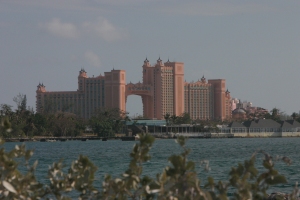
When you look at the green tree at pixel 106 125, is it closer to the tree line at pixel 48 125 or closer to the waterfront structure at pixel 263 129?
the tree line at pixel 48 125

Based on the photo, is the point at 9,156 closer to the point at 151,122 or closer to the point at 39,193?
the point at 39,193

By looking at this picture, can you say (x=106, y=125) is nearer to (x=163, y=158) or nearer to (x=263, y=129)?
(x=263, y=129)

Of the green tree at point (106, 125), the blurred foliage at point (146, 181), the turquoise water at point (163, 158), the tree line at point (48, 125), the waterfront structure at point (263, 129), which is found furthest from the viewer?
the waterfront structure at point (263, 129)

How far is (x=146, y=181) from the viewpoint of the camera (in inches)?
313

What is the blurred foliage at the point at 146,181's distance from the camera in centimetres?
752

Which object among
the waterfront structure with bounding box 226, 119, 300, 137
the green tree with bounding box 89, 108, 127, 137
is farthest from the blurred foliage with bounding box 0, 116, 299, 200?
the waterfront structure with bounding box 226, 119, 300, 137

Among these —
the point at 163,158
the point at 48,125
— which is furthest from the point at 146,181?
the point at 48,125

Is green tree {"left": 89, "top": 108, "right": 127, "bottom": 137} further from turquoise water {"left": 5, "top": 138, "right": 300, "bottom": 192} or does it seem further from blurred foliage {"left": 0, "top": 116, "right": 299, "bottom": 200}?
blurred foliage {"left": 0, "top": 116, "right": 299, "bottom": 200}

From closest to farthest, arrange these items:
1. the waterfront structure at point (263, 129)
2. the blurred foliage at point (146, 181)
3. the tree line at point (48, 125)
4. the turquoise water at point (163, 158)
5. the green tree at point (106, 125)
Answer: the blurred foliage at point (146, 181), the turquoise water at point (163, 158), the tree line at point (48, 125), the green tree at point (106, 125), the waterfront structure at point (263, 129)

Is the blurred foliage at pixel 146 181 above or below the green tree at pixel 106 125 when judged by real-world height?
below

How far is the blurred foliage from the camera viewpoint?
752cm

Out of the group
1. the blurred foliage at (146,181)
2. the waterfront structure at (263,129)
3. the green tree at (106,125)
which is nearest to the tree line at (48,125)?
the green tree at (106,125)

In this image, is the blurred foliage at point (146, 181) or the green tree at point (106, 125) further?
the green tree at point (106, 125)

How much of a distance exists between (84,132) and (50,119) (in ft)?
55.7
